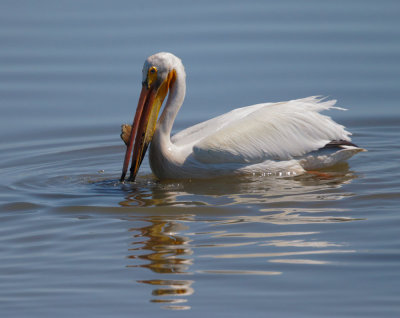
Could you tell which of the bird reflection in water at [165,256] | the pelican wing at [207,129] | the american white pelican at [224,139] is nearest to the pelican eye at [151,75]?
the american white pelican at [224,139]

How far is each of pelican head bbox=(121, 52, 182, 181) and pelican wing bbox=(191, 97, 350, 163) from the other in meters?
0.39

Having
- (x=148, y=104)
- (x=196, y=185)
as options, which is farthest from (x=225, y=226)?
(x=148, y=104)

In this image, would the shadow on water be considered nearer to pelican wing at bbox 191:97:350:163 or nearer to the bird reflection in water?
the bird reflection in water

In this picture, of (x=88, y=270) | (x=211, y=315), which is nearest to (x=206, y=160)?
(x=88, y=270)

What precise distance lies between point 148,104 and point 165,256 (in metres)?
2.07

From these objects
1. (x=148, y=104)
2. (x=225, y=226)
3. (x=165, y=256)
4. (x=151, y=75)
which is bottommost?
(x=165, y=256)

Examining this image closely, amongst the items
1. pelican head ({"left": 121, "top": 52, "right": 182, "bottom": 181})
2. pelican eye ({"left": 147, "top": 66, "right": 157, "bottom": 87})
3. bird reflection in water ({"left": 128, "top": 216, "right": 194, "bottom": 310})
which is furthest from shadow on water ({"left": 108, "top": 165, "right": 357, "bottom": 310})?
pelican eye ({"left": 147, "top": 66, "right": 157, "bottom": 87})

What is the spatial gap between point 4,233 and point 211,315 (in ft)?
6.78

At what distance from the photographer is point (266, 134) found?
654cm

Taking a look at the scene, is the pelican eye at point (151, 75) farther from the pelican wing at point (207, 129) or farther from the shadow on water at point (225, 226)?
the shadow on water at point (225, 226)

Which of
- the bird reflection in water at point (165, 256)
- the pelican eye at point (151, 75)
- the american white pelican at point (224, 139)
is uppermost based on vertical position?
the pelican eye at point (151, 75)

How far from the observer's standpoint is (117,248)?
5016 millimetres

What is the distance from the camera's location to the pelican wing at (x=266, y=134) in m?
6.40

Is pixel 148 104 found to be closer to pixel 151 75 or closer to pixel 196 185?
pixel 151 75
